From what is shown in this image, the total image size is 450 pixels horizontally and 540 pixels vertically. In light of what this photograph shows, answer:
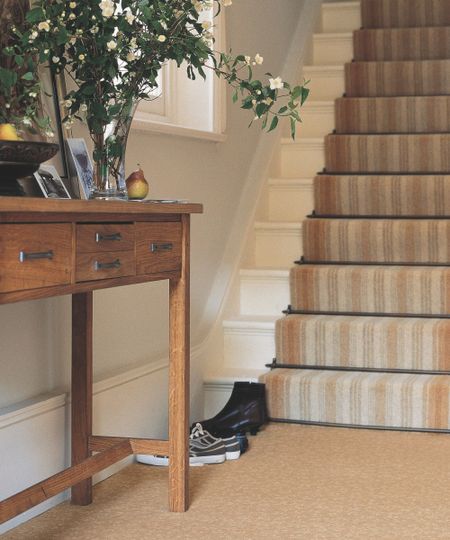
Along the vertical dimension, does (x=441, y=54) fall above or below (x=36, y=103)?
above

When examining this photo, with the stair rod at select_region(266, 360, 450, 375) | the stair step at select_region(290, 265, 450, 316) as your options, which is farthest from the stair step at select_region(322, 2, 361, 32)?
the stair rod at select_region(266, 360, 450, 375)

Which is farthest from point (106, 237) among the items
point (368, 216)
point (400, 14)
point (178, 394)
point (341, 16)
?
point (400, 14)

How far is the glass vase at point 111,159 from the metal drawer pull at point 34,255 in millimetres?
525

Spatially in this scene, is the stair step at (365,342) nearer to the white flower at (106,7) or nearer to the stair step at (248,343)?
the stair step at (248,343)

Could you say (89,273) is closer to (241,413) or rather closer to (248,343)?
(241,413)

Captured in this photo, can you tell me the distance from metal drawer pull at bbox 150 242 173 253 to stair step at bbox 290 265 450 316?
5.49 ft

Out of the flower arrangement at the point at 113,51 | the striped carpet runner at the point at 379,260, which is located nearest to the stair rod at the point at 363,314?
the striped carpet runner at the point at 379,260

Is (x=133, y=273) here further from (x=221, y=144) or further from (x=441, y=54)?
(x=441, y=54)

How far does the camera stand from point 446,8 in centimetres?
573

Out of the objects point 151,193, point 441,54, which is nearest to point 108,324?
point 151,193

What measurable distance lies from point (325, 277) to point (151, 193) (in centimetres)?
106

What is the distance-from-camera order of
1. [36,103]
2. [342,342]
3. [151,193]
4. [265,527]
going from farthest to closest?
1. [342,342]
2. [151,193]
3. [265,527]
4. [36,103]

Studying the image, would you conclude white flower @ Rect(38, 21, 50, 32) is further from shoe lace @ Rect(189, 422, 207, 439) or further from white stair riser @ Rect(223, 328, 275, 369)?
white stair riser @ Rect(223, 328, 275, 369)

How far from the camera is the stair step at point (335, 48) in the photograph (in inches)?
219
